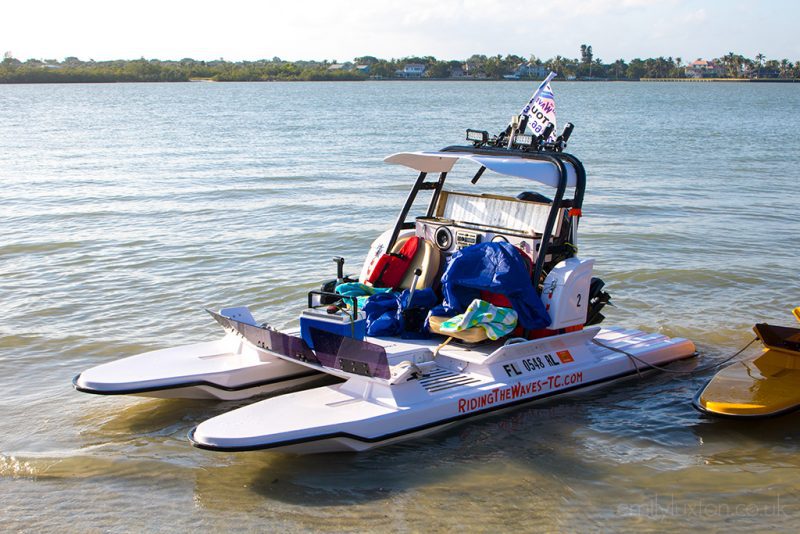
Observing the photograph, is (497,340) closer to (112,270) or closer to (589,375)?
(589,375)

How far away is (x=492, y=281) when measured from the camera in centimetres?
817

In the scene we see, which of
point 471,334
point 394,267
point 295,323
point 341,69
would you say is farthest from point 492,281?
point 341,69

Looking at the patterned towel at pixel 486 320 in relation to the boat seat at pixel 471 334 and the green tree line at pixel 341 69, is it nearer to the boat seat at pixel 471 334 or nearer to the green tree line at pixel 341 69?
the boat seat at pixel 471 334

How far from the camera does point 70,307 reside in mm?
11906

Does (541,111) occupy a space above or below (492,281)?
above

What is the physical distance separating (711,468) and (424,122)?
44.1 meters

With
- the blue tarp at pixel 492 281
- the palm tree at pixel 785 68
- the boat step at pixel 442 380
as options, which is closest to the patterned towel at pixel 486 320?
the blue tarp at pixel 492 281

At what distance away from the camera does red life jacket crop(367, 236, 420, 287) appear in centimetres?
924

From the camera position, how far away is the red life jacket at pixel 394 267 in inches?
364

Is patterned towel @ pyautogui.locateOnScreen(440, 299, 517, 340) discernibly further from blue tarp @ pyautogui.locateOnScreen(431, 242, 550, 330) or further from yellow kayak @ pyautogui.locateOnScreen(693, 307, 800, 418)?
yellow kayak @ pyautogui.locateOnScreen(693, 307, 800, 418)

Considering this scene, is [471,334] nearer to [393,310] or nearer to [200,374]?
[393,310]

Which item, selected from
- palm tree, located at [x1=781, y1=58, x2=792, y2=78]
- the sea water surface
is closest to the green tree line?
palm tree, located at [x1=781, y1=58, x2=792, y2=78]

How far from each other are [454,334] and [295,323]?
12.1ft

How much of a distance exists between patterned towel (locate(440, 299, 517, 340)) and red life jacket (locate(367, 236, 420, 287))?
47.7 inches
